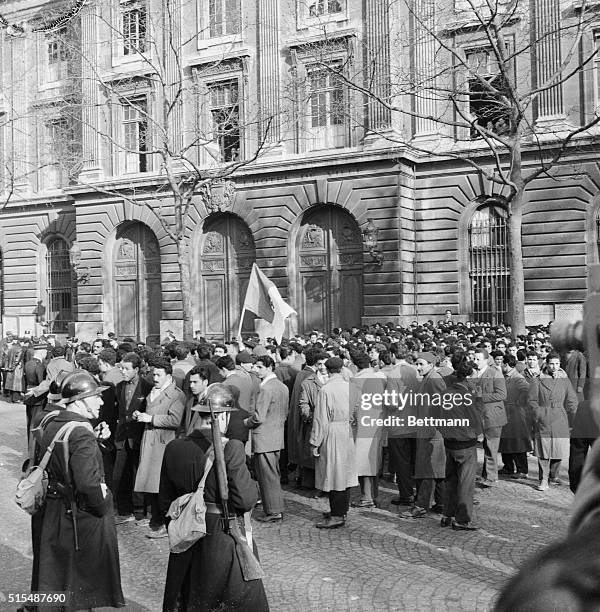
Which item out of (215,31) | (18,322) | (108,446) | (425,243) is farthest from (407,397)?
(18,322)

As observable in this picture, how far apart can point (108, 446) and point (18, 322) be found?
86.9ft

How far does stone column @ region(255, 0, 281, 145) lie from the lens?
26438 millimetres

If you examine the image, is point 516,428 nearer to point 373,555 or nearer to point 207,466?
point 373,555

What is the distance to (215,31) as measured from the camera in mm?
28062

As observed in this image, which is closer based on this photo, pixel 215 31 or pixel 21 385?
pixel 21 385

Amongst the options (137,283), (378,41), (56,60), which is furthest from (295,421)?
(56,60)

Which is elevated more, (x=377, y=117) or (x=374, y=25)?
(x=374, y=25)

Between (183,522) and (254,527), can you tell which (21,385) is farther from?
(183,522)

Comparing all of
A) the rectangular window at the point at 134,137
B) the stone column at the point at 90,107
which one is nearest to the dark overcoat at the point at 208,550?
the rectangular window at the point at 134,137

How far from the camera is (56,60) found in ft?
107

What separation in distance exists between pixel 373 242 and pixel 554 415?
1542 cm

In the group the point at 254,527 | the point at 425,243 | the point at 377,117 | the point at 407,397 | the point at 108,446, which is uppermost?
the point at 377,117

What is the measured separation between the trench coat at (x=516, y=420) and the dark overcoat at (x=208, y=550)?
6218 millimetres

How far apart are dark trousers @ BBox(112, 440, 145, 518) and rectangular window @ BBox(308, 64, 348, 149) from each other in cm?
1865
